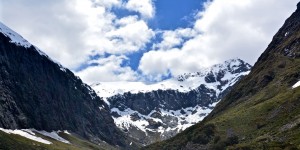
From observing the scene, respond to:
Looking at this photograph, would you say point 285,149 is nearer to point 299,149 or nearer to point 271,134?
point 299,149

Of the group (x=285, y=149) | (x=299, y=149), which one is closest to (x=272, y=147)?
(x=285, y=149)

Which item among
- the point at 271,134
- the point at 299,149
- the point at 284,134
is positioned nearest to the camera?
the point at 299,149

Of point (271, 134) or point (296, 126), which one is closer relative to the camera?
point (296, 126)

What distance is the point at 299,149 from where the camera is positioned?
148 m

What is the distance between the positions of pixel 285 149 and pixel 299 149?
10.3 metres

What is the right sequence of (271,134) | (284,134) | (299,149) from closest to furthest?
(299,149)
(284,134)
(271,134)

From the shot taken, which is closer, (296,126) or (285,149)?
(285,149)

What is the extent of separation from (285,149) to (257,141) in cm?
3561

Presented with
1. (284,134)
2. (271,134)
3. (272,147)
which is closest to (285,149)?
(272,147)

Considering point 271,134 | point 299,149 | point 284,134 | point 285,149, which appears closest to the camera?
point 299,149

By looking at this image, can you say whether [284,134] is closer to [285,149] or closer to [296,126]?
[296,126]

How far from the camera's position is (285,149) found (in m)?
158

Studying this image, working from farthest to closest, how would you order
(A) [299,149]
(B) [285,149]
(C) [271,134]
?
(C) [271,134] < (B) [285,149] < (A) [299,149]

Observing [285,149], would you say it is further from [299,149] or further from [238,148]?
[238,148]
